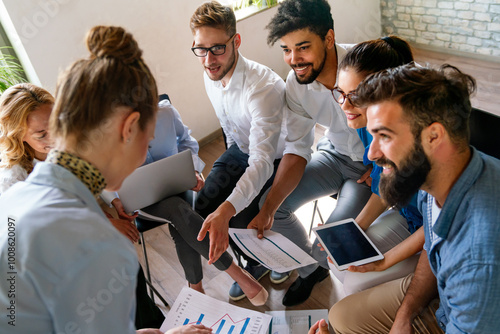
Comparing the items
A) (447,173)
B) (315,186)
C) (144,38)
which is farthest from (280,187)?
(144,38)

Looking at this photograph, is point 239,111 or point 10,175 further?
point 239,111

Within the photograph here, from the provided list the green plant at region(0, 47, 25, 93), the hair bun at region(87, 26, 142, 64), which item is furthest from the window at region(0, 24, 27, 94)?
the hair bun at region(87, 26, 142, 64)

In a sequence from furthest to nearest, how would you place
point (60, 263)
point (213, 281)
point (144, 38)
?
point (144, 38)
point (213, 281)
point (60, 263)

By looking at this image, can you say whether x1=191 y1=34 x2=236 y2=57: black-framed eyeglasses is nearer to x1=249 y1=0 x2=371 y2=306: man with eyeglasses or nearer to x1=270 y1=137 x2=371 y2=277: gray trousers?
x1=249 y1=0 x2=371 y2=306: man with eyeglasses

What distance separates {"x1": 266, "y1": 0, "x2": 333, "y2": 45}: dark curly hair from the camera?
175cm

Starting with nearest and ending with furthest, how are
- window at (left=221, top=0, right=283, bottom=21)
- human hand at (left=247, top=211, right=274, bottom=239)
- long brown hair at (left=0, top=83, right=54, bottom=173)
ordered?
1. long brown hair at (left=0, top=83, right=54, bottom=173)
2. human hand at (left=247, top=211, right=274, bottom=239)
3. window at (left=221, top=0, right=283, bottom=21)

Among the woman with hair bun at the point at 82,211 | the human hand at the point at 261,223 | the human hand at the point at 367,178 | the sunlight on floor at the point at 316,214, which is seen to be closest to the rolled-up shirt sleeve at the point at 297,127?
the human hand at the point at 367,178

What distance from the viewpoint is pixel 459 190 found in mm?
1033

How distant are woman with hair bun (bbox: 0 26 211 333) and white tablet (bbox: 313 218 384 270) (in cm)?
88

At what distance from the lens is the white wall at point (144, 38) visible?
2334 mm

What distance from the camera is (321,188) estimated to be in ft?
6.40

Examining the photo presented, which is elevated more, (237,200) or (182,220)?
(237,200)

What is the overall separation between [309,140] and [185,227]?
2.48 ft

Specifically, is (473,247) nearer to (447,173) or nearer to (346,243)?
(447,173)
